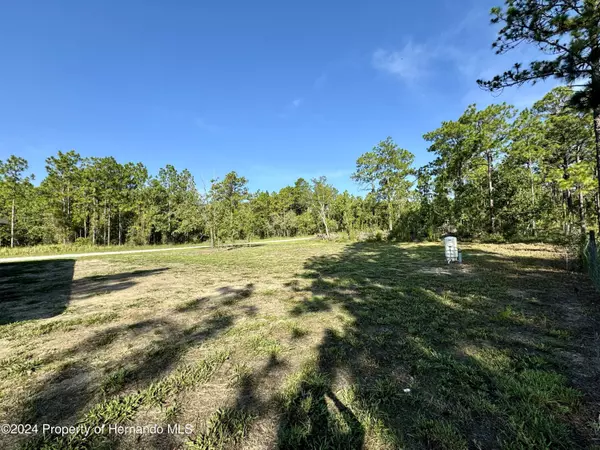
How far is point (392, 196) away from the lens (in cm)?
2367

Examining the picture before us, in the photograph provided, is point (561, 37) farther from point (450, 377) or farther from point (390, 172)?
point (390, 172)

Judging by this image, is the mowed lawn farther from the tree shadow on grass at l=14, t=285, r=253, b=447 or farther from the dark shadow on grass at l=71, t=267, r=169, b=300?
the dark shadow on grass at l=71, t=267, r=169, b=300

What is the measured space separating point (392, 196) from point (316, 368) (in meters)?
23.5

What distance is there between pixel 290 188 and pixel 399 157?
83.3ft

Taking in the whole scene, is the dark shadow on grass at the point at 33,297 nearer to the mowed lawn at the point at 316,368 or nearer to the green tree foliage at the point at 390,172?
the mowed lawn at the point at 316,368

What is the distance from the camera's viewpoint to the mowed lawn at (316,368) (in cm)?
162

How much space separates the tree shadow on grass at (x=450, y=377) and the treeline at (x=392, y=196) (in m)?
4.35

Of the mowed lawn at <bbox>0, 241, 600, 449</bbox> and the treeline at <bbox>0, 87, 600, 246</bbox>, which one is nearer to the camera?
the mowed lawn at <bbox>0, 241, 600, 449</bbox>

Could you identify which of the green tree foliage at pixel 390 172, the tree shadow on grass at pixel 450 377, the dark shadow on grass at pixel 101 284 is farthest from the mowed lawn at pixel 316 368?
the green tree foliage at pixel 390 172

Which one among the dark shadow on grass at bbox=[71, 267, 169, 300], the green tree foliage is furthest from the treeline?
the dark shadow on grass at bbox=[71, 267, 169, 300]

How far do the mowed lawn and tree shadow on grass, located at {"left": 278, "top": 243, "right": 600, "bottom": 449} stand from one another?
0.01m

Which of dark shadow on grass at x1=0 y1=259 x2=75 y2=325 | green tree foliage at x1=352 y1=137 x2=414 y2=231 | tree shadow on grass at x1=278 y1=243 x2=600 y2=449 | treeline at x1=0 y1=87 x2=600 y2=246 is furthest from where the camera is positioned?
green tree foliage at x1=352 y1=137 x2=414 y2=231

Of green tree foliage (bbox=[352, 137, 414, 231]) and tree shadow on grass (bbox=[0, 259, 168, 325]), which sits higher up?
green tree foliage (bbox=[352, 137, 414, 231])

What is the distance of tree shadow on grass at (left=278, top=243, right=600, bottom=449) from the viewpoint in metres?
1.59
